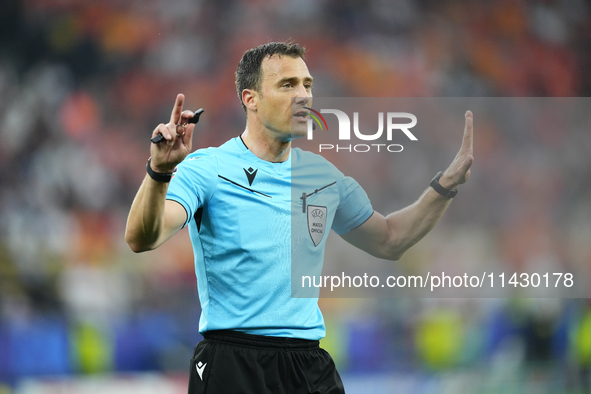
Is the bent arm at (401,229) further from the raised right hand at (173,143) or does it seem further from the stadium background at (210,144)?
the stadium background at (210,144)

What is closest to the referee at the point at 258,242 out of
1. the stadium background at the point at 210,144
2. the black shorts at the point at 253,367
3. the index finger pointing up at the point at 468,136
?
the black shorts at the point at 253,367

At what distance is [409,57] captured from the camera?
6000 millimetres

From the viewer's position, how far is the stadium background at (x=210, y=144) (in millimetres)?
4930

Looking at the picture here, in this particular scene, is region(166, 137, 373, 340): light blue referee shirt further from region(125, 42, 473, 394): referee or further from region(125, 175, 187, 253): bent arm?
region(125, 175, 187, 253): bent arm

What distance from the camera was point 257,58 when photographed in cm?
260

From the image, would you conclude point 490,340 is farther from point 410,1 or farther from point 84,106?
point 84,106

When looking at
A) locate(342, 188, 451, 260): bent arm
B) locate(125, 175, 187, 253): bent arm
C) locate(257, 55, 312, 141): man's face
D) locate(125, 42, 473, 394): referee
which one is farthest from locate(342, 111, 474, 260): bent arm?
locate(125, 175, 187, 253): bent arm

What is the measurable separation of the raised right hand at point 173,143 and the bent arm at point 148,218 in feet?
0.20

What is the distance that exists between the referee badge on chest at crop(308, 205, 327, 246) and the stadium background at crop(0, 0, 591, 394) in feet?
5.91

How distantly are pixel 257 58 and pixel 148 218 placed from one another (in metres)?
1.01

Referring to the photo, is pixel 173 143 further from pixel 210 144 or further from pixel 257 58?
pixel 210 144

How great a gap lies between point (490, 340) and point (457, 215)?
164 cm

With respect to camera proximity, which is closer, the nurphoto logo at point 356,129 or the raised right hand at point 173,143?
the raised right hand at point 173,143

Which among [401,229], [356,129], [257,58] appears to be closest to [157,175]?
[257,58]
